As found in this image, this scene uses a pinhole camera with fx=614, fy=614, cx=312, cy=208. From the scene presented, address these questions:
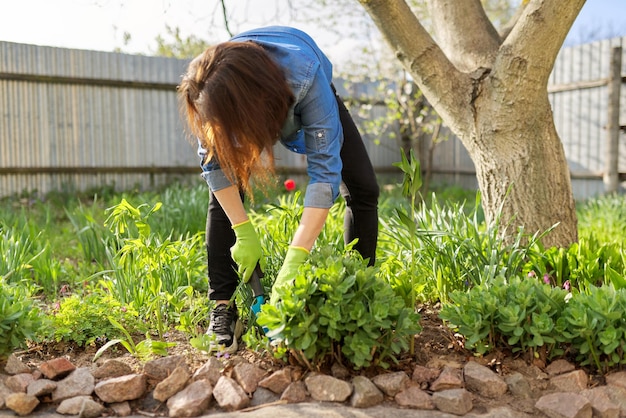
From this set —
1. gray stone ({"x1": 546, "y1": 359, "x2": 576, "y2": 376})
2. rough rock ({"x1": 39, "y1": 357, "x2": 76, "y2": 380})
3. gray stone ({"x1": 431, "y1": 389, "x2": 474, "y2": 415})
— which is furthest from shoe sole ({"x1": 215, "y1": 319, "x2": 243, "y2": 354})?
gray stone ({"x1": 546, "y1": 359, "x2": 576, "y2": 376})

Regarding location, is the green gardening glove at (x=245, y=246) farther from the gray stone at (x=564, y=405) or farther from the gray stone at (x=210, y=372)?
the gray stone at (x=564, y=405)

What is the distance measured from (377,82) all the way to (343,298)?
7760 millimetres

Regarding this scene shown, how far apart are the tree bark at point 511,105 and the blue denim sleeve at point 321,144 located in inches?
42.8

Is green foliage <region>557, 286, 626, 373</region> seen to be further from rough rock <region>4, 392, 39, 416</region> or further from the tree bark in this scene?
rough rock <region>4, 392, 39, 416</region>

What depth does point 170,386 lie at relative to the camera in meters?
1.76

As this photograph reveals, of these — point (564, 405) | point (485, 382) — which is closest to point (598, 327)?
point (564, 405)

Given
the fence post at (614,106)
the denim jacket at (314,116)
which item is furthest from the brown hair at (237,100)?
the fence post at (614,106)

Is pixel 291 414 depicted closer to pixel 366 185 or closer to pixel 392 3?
pixel 366 185

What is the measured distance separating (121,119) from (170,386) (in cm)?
628

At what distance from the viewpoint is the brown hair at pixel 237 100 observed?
165 centimetres

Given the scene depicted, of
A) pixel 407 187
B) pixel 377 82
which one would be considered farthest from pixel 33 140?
pixel 407 187

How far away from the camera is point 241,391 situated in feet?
5.67

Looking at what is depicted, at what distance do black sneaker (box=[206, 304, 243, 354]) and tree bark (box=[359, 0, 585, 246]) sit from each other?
1.26 metres

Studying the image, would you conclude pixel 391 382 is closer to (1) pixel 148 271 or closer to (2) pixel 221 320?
(2) pixel 221 320
